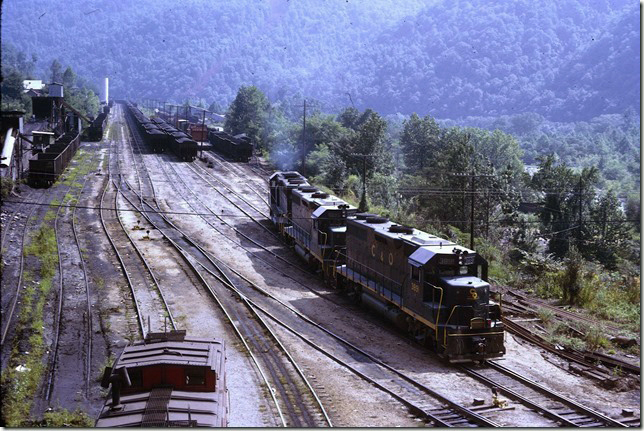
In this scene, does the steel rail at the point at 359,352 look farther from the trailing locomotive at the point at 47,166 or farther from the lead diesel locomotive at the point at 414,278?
the trailing locomotive at the point at 47,166

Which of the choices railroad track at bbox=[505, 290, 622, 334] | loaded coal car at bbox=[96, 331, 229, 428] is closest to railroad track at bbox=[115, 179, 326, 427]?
loaded coal car at bbox=[96, 331, 229, 428]

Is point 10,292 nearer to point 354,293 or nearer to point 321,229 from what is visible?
point 321,229

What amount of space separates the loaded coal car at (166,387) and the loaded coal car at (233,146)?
208 ft

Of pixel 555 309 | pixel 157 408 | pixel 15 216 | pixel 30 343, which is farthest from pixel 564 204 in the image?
pixel 157 408

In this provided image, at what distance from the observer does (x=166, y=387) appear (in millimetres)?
11484

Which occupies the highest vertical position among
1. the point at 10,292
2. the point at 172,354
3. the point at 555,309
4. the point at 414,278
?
the point at 172,354

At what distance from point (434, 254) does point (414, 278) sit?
126 centimetres

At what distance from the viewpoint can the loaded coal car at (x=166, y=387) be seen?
10283 mm

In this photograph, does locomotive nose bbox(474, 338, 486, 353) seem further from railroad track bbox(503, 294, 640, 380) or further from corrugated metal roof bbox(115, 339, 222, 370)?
corrugated metal roof bbox(115, 339, 222, 370)

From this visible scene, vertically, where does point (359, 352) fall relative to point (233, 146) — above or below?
below

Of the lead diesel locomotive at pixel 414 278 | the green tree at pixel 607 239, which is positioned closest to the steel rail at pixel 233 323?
the lead diesel locomotive at pixel 414 278

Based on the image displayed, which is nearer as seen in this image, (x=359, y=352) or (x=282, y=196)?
(x=359, y=352)

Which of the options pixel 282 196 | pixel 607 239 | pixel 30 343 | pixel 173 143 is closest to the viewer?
pixel 30 343

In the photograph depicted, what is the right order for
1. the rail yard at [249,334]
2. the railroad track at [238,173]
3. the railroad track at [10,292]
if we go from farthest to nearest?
the railroad track at [238,173] < the railroad track at [10,292] < the rail yard at [249,334]
